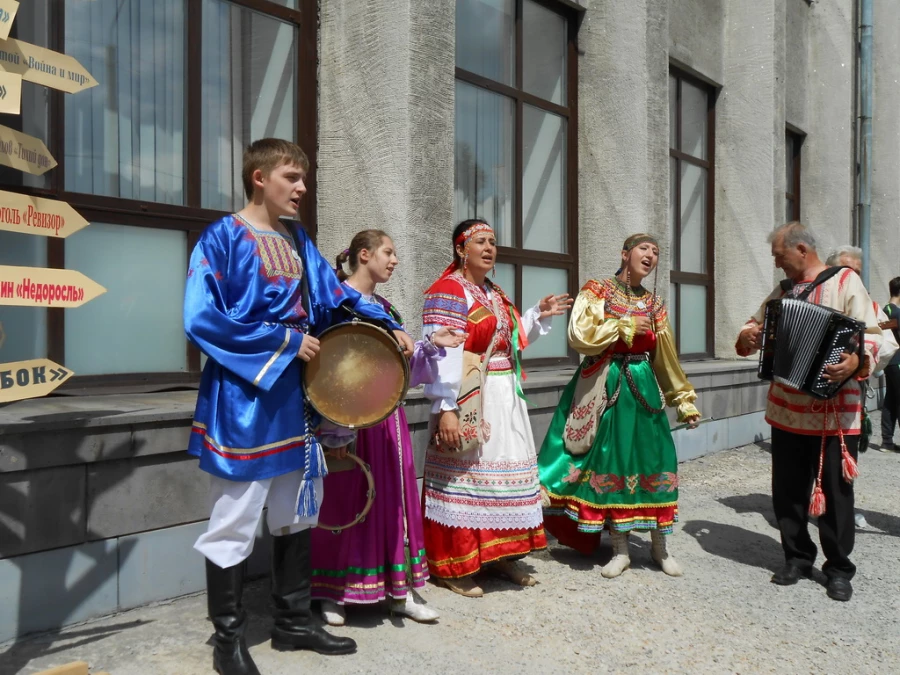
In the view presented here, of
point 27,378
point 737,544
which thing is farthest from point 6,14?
point 737,544

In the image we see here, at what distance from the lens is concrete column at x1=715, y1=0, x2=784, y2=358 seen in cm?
1062

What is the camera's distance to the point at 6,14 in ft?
9.20

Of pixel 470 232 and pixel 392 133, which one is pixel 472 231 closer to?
pixel 470 232

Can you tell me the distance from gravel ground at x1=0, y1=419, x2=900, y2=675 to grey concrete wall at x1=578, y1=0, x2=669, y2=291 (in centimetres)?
379

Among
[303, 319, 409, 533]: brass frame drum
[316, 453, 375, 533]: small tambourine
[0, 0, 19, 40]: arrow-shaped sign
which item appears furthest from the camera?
[316, 453, 375, 533]: small tambourine

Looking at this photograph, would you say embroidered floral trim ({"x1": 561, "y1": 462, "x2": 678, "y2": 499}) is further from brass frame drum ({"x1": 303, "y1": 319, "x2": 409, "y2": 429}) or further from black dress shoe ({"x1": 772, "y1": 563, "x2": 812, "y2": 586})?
brass frame drum ({"x1": 303, "y1": 319, "x2": 409, "y2": 429})

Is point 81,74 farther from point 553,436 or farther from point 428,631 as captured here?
point 553,436

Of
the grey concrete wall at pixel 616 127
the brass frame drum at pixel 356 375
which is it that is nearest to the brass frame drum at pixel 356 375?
the brass frame drum at pixel 356 375

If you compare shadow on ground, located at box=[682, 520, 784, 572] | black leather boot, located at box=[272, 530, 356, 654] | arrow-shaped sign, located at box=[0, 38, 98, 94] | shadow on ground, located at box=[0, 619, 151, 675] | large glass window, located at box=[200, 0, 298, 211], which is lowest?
shadow on ground, located at box=[682, 520, 784, 572]

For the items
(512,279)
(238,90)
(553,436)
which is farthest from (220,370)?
(512,279)

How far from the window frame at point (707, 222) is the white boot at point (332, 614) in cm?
720

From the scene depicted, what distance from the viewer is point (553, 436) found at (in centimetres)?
501

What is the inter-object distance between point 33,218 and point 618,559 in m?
3.43

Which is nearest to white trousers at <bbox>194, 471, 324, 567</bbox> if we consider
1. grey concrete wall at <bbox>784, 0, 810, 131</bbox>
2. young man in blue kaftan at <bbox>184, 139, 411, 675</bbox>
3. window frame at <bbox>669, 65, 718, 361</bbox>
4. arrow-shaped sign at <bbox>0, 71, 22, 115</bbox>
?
young man in blue kaftan at <bbox>184, 139, 411, 675</bbox>
